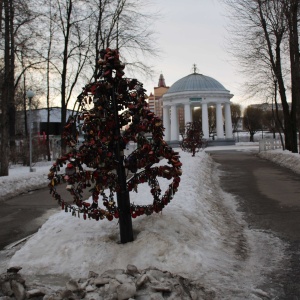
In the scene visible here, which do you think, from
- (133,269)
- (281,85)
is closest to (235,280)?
(133,269)

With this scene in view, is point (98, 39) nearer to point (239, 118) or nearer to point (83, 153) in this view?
point (83, 153)

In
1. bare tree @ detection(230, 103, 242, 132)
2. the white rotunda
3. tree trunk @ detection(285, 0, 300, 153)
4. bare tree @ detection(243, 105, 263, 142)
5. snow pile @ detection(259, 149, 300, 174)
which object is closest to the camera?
snow pile @ detection(259, 149, 300, 174)

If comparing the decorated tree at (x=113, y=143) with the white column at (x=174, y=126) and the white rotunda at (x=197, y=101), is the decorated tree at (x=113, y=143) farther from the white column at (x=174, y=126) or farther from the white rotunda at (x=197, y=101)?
the white column at (x=174, y=126)

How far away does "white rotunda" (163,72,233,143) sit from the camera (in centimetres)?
4966

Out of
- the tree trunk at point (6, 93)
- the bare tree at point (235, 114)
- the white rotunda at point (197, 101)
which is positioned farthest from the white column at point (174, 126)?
the bare tree at point (235, 114)

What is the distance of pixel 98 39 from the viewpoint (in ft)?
77.9

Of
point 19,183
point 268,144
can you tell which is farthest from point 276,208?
point 268,144

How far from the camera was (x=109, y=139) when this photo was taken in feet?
16.5

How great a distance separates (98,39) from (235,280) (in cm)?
2151

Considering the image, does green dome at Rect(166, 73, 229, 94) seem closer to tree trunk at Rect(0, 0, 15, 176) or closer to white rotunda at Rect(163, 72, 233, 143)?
white rotunda at Rect(163, 72, 233, 143)

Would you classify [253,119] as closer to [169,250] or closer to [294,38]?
[294,38]

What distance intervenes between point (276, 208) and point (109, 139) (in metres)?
5.08

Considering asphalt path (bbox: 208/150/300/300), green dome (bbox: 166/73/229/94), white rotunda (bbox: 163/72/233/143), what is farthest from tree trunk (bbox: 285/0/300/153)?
green dome (bbox: 166/73/229/94)

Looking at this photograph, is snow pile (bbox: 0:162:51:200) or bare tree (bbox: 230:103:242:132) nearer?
snow pile (bbox: 0:162:51:200)
